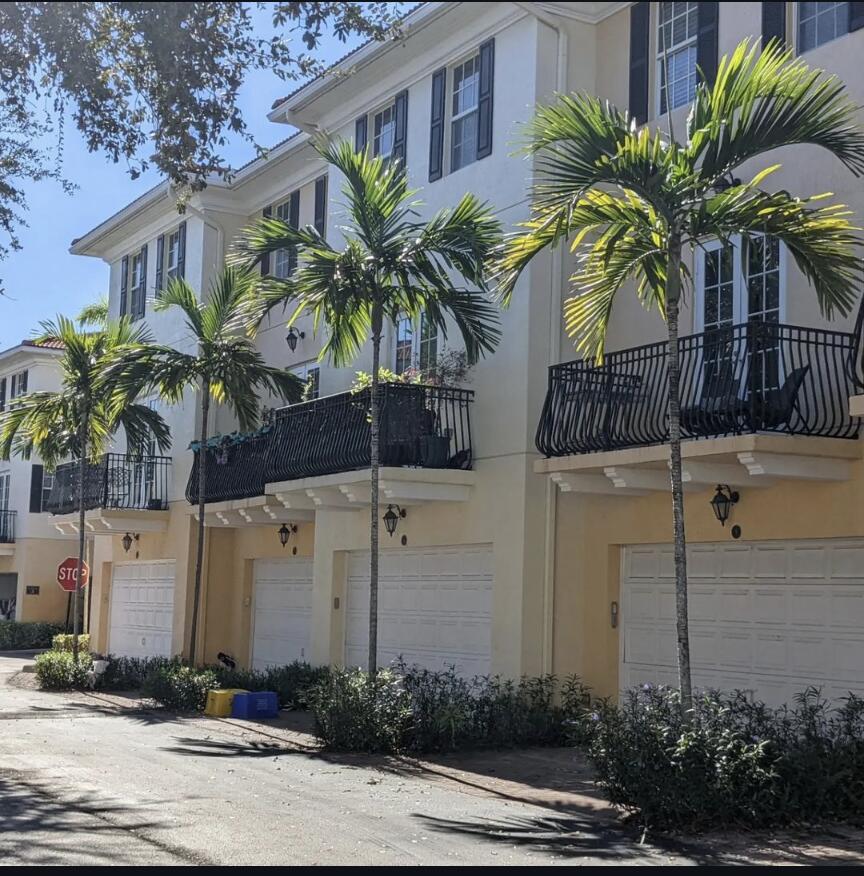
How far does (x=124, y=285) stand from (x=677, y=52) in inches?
676

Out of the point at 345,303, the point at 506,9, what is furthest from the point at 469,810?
the point at 506,9

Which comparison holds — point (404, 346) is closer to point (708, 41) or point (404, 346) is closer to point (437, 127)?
point (437, 127)

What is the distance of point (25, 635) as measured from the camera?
3766 cm

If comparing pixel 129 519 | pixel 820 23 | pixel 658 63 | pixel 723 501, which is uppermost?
pixel 658 63

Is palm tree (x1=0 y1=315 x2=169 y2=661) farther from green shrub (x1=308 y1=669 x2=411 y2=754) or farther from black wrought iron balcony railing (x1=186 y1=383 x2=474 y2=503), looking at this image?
green shrub (x1=308 y1=669 x2=411 y2=754)

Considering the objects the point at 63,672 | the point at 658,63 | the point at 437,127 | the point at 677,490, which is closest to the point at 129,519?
the point at 63,672

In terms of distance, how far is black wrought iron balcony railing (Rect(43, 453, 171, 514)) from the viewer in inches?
1009

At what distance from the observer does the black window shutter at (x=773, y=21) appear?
44.0ft

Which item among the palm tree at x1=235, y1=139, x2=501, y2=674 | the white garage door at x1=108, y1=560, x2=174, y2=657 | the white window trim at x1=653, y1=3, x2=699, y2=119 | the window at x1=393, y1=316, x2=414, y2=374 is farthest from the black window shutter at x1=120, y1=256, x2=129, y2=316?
the white window trim at x1=653, y1=3, x2=699, y2=119

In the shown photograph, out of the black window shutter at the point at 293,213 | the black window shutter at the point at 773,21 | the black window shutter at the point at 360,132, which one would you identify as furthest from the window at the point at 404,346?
the black window shutter at the point at 773,21

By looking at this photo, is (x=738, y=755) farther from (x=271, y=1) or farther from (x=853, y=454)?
(x=271, y=1)

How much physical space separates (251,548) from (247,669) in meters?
2.25

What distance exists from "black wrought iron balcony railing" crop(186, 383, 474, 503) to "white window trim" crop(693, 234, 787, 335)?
3.48m

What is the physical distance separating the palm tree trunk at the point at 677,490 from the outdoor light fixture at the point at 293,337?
1188 centimetres
